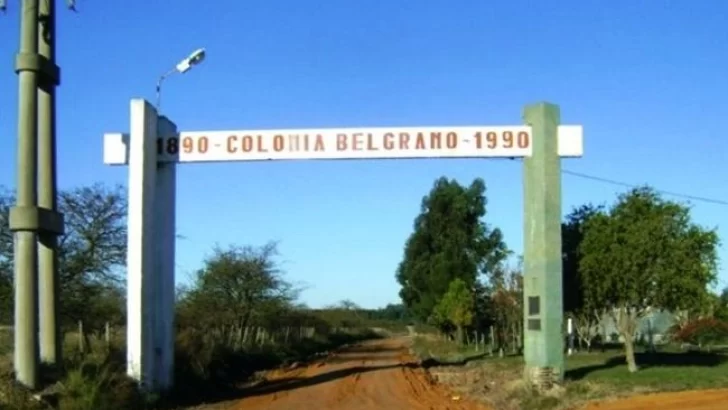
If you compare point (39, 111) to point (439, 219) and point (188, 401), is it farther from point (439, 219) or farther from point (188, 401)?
point (439, 219)

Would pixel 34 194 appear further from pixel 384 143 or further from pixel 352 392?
pixel 352 392

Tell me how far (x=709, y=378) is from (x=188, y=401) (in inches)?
516

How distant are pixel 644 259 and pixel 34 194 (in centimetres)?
1665

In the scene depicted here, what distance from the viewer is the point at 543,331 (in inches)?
1077

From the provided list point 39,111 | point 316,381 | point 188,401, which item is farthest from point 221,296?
point 39,111

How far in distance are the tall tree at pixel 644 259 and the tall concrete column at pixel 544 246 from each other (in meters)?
3.23

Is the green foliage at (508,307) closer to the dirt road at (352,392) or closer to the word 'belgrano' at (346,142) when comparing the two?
the dirt road at (352,392)

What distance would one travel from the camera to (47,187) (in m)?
23.9

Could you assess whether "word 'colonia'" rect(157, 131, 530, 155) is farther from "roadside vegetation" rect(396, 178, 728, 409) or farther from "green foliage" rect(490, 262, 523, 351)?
"green foliage" rect(490, 262, 523, 351)

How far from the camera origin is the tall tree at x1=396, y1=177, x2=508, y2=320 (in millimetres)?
74312

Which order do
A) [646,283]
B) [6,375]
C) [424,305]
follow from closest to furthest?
[6,375] < [646,283] < [424,305]

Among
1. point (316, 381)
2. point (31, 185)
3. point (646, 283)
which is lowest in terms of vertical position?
point (316, 381)

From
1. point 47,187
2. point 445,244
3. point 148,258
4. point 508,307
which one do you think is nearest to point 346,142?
point 148,258

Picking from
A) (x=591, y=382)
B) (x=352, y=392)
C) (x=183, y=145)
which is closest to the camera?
(x=591, y=382)
